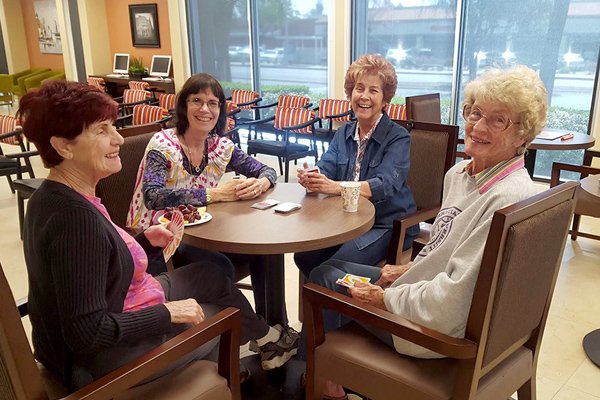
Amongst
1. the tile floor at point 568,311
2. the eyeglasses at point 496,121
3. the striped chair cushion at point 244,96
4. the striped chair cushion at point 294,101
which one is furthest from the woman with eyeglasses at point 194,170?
the striped chair cushion at point 244,96

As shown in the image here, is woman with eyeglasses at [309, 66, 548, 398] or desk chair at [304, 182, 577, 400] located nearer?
desk chair at [304, 182, 577, 400]

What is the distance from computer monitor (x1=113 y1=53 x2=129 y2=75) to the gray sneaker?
8.08 metres

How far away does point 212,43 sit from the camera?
7938mm

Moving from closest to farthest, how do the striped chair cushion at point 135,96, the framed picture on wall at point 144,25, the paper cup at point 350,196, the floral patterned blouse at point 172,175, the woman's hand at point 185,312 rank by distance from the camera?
1. the woman's hand at point 185,312
2. the paper cup at point 350,196
3. the floral patterned blouse at point 172,175
4. the striped chair cushion at point 135,96
5. the framed picture on wall at point 144,25

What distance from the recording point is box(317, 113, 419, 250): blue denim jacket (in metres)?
2.22

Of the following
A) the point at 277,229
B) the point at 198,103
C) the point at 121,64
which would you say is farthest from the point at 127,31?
the point at 277,229

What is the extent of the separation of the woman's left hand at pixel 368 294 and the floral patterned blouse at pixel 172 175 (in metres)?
0.78

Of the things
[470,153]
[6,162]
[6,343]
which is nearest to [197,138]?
[470,153]

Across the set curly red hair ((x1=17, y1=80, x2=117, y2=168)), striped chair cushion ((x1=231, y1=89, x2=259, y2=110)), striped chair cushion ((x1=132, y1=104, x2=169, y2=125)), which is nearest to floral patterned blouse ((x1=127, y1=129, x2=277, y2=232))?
curly red hair ((x1=17, y1=80, x2=117, y2=168))

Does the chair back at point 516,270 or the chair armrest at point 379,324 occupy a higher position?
the chair back at point 516,270

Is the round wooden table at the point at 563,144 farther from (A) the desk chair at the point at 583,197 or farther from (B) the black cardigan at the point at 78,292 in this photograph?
(B) the black cardigan at the point at 78,292

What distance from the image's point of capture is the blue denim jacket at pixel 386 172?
222cm

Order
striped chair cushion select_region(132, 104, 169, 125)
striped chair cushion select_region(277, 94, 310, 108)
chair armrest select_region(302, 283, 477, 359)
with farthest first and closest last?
striped chair cushion select_region(277, 94, 310, 108), striped chair cushion select_region(132, 104, 169, 125), chair armrest select_region(302, 283, 477, 359)

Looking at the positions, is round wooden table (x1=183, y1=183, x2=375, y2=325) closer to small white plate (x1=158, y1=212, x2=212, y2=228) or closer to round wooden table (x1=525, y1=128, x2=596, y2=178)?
small white plate (x1=158, y1=212, x2=212, y2=228)
